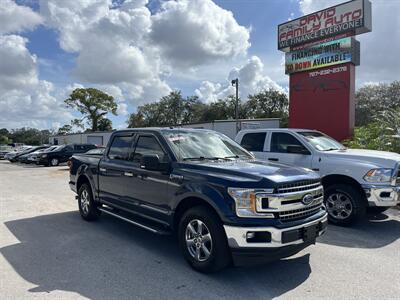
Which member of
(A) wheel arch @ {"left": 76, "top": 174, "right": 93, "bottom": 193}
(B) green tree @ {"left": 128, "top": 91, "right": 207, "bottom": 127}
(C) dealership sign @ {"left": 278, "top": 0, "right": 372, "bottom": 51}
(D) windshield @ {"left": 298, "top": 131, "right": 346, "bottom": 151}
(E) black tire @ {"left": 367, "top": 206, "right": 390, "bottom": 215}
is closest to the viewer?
(E) black tire @ {"left": 367, "top": 206, "right": 390, "bottom": 215}

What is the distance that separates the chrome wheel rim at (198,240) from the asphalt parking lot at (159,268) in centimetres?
25

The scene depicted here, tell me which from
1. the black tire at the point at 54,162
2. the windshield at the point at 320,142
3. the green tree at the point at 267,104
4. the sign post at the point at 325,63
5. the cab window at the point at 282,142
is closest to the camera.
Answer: the windshield at the point at 320,142

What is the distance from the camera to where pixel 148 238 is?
5.72 metres

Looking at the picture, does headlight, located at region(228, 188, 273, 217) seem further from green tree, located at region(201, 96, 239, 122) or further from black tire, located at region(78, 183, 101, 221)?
green tree, located at region(201, 96, 239, 122)

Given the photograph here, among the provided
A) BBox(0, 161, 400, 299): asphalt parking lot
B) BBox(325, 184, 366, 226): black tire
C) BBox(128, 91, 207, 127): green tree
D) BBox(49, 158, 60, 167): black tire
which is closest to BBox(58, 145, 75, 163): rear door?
BBox(49, 158, 60, 167): black tire

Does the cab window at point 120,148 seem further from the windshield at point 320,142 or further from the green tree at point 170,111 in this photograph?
the green tree at point 170,111

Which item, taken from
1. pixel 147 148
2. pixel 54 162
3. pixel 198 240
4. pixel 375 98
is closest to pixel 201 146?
pixel 147 148

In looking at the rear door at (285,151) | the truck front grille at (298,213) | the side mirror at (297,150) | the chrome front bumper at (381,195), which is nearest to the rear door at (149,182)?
the truck front grille at (298,213)

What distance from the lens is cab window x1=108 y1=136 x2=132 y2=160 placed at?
5903 mm

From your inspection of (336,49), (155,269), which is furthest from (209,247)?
(336,49)

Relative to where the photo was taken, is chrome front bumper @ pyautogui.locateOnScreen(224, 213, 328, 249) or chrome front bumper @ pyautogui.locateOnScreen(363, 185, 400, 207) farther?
chrome front bumper @ pyautogui.locateOnScreen(363, 185, 400, 207)

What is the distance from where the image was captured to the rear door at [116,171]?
5730 millimetres

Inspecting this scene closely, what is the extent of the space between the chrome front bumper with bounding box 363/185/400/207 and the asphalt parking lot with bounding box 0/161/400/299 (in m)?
0.56

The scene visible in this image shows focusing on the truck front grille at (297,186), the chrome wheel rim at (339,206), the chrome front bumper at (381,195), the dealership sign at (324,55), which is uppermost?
the dealership sign at (324,55)
